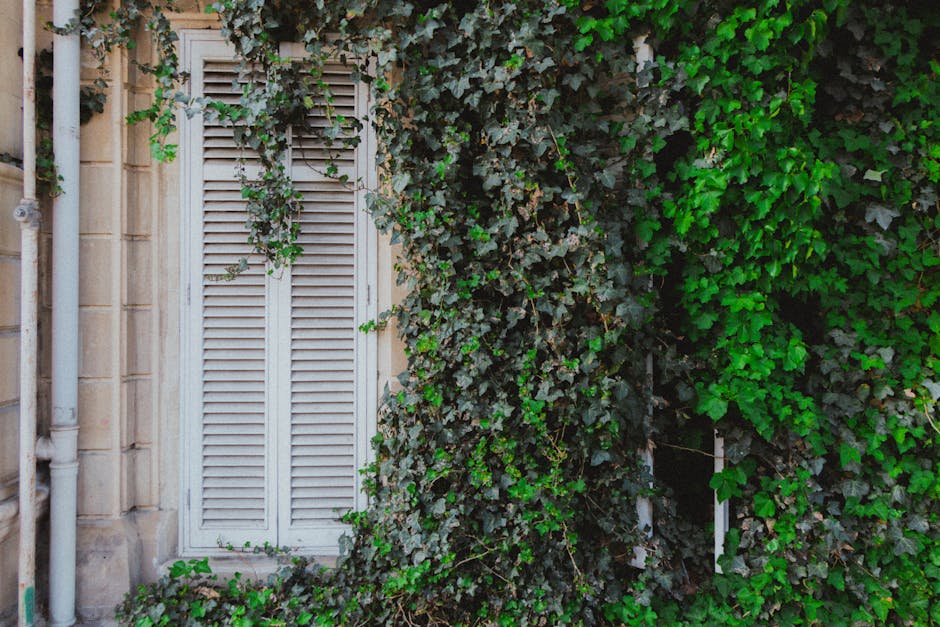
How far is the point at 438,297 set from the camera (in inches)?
103

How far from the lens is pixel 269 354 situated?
3.02 metres

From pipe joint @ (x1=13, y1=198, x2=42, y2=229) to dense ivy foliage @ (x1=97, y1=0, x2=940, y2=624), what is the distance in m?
1.29

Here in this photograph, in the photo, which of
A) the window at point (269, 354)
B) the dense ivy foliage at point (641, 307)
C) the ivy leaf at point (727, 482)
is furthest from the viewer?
the window at point (269, 354)

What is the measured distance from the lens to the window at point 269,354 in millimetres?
3002

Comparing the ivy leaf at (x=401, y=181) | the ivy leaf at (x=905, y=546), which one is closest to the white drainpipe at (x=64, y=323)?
the ivy leaf at (x=401, y=181)

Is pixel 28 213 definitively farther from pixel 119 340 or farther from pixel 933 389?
pixel 933 389

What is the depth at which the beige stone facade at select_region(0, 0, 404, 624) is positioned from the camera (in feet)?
9.11

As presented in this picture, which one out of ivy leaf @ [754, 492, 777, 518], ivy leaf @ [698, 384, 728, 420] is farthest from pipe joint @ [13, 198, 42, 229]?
ivy leaf @ [754, 492, 777, 518]

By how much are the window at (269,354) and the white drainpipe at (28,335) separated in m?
0.64

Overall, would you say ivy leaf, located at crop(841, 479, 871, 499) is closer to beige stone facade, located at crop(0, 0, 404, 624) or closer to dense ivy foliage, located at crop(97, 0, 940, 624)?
dense ivy foliage, located at crop(97, 0, 940, 624)

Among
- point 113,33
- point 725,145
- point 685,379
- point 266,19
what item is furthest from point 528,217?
point 113,33

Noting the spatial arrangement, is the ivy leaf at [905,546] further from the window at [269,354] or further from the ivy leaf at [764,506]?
the window at [269,354]

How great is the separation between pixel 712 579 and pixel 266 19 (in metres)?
3.54

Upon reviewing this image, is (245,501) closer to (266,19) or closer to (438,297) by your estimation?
(438,297)
